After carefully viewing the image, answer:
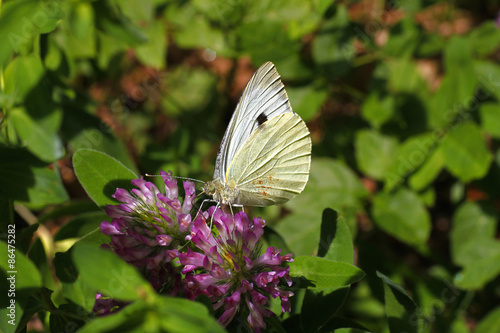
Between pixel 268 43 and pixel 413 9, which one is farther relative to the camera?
pixel 413 9

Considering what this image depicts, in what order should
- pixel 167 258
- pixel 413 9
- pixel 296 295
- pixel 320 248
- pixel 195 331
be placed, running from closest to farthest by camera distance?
1. pixel 195 331
2. pixel 167 258
3. pixel 320 248
4. pixel 296 295
5. pixel 413 9

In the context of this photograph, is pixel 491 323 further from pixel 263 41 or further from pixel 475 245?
pixel 263 41

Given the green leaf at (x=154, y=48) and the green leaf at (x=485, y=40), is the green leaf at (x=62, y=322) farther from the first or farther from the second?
the green leaf at (x=485, y=40)

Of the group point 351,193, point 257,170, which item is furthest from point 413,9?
point 257,170

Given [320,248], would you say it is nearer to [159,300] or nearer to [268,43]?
[159,300]
